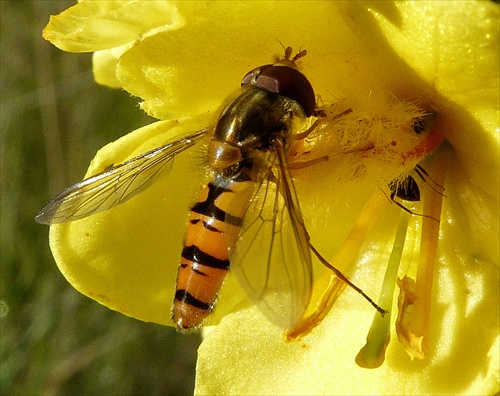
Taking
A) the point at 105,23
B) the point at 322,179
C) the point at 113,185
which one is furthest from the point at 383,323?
the point at 105,23

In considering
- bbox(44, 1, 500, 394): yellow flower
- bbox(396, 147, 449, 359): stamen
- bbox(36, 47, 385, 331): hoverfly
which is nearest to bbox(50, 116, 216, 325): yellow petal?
bbox(44, 1, 500, 394): yellow flower

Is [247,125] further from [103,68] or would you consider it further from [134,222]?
[103,68]

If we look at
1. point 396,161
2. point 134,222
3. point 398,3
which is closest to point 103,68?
point 134,222

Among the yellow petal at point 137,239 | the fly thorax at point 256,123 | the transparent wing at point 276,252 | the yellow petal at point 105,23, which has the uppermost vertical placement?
the yellow petal at point 105,23

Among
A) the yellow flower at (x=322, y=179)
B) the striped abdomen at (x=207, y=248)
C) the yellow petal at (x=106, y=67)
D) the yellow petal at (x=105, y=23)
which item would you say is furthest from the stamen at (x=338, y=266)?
the yellow petal at (x=106, y=67)

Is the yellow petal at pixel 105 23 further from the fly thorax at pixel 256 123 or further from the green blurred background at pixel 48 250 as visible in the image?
the green blurred background at pixel 48 250

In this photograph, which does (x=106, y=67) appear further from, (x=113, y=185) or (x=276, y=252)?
(x=276, y=252)

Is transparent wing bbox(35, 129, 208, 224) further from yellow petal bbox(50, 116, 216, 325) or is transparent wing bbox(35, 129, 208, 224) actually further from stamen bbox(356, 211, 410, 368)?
stamen bbox(356, 211, 410, 368)
